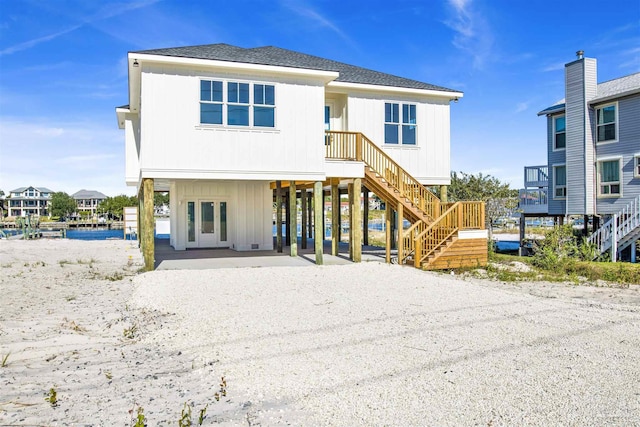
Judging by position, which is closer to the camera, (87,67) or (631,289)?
(631,289)

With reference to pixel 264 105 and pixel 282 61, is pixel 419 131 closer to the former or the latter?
pixel 282 61

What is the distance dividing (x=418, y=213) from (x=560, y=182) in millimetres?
13070

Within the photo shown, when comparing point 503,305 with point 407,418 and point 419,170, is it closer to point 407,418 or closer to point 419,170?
point 407,418

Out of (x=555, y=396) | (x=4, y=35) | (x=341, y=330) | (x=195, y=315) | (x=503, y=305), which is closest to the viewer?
(x=555, y=396)

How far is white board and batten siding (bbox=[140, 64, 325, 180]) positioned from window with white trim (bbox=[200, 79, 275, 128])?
5.9 inches

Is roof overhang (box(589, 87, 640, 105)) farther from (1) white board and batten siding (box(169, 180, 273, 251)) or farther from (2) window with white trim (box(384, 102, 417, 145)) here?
(1) white board and batten siding (box(169, 180, 273, 251))

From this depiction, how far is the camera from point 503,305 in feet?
30.7

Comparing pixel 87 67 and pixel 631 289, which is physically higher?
pixel 87 67

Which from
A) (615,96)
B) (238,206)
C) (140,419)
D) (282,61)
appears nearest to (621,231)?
(615,96)

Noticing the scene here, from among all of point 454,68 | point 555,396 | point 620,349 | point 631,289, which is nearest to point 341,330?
point 555,396

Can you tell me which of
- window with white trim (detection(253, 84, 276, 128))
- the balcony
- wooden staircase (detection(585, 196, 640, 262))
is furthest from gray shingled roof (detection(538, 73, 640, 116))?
window with white trim (detection(253, 84, 276, 128))

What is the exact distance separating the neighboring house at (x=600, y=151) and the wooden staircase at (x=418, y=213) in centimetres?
897

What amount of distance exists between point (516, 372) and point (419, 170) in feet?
43.3

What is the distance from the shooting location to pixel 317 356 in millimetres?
6066
